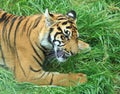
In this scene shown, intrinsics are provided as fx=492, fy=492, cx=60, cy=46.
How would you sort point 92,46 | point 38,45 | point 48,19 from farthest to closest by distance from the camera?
point 92,46 < point 38,45 < point 48,19

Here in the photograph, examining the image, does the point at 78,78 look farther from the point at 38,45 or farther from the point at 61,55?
the point at 38,45

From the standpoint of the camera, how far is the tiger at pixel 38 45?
5129 mm

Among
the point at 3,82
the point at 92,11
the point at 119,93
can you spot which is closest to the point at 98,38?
the point at 92,11

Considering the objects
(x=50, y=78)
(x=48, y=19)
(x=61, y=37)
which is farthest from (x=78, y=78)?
(x=48, y=19)

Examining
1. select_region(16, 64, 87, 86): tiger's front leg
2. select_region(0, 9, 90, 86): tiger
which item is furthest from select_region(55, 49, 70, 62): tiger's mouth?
select_region(16, 64, 87, 86): tiger's front leg

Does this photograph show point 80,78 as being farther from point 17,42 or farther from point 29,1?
point 29,1

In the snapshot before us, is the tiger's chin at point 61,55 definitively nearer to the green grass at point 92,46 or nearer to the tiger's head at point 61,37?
the tiger's head at point 61,37

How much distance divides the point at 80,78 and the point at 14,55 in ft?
2.50

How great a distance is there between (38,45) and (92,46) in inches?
38.6

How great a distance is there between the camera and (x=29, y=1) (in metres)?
6.29

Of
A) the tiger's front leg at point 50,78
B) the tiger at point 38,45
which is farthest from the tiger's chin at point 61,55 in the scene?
the tiger's front leg at point 50,78

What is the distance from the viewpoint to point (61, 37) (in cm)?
512

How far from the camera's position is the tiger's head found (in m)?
5.10

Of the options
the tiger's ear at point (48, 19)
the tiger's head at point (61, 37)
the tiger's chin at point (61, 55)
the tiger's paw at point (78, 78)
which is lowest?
the tiger's paw at point (78, 78)
